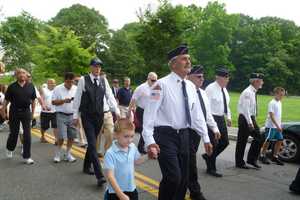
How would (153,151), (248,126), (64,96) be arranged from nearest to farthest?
(153,151), (248,126), (64,96)

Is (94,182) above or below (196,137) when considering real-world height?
below

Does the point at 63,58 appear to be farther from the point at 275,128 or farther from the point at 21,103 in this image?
the point at 275,128

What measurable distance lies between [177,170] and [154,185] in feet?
7.20

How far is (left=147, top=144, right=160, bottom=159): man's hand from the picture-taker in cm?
387

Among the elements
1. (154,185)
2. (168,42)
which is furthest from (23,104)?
(168,42)

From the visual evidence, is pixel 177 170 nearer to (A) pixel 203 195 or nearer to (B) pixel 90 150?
(A) pixel 203 195

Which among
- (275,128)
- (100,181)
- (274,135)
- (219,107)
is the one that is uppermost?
(219,107)

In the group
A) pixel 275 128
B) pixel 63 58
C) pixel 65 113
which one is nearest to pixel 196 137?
pixel 275 128

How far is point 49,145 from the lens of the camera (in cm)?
1019

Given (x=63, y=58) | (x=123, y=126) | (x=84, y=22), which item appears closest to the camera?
(x=123, y=126)

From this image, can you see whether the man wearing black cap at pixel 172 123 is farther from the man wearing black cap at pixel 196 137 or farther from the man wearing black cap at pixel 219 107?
the man wearing black cap at pixel 219 107

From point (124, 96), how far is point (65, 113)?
4.29m

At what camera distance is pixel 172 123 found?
4254 mm

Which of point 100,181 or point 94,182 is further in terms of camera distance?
point 94,182
